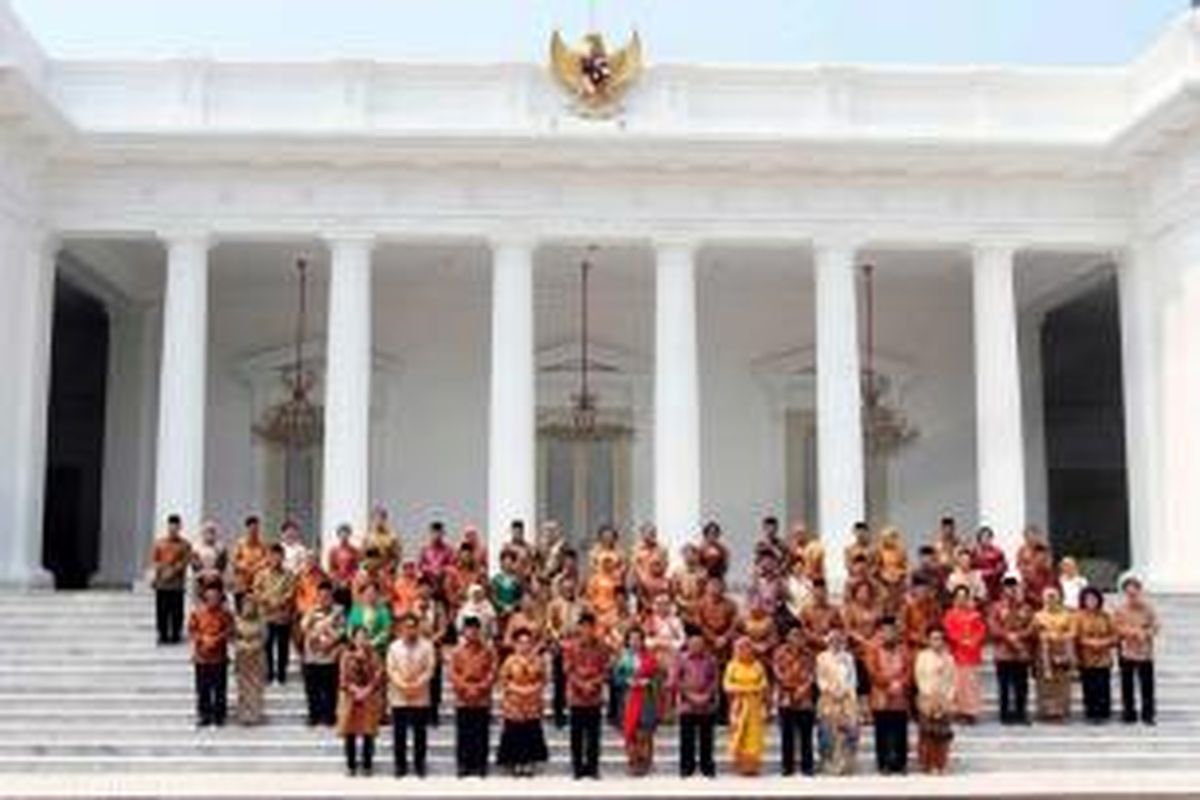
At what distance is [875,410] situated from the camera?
85.2 feet

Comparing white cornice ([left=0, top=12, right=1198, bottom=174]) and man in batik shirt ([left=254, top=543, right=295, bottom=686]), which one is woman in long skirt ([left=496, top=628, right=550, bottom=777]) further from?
white cornice ([left=0, top=12, right=1198, bottom=174])

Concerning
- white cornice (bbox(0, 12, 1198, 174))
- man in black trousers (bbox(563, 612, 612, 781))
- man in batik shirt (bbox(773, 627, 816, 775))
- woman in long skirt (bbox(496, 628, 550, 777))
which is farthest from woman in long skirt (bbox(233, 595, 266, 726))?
white cornice (bbox(0, 12, 1198, 174))

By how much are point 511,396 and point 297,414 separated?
192 inches

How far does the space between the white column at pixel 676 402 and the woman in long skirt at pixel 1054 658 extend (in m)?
6.78

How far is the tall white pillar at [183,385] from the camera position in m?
21.8

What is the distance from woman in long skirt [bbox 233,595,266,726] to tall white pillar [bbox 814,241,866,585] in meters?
9.10

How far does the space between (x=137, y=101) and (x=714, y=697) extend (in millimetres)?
13068

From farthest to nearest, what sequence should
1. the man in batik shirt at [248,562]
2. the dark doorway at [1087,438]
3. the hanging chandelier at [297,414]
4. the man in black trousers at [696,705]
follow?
the dark doorway at [1087,438] < the hanging chandelier at [297,414] < the man in batik shirt at [248,562] < the man in black trousers at [696,705]

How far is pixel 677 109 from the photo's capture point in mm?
22734

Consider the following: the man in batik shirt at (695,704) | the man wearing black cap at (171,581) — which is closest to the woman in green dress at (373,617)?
the man in batik shirt at (695,704)

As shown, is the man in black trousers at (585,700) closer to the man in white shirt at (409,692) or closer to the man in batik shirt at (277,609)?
the man in white shirt at (409,692)

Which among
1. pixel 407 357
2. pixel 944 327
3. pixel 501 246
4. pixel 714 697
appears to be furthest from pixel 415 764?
pixel 944 327

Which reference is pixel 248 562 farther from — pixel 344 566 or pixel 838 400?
pixel 838 400

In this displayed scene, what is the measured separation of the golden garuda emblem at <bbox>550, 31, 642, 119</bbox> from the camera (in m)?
22.5
